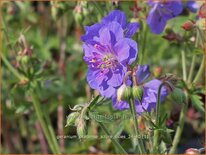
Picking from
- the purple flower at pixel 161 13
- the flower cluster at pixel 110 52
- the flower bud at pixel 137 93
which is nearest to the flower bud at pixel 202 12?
the purple flower at pixel 161 13

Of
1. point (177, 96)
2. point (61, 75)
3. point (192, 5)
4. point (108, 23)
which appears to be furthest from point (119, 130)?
point (61, 75)

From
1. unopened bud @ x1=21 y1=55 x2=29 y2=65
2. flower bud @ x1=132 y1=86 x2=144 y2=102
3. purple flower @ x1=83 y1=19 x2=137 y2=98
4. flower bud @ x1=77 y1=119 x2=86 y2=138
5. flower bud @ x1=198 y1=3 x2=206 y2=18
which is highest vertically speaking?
flower bud @ x1=198 y1=3 x2=206 y2=18

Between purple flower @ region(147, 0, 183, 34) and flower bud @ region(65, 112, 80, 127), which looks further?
purple flower @ region(147, 0, 183, 34)

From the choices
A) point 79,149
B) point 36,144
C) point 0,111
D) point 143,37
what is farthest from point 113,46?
point 36,144

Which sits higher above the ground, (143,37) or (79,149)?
(143,37)

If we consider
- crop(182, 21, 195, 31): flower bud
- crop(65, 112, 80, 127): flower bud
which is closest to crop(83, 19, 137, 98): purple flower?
crop(65, 112, 80, 127): flower bud

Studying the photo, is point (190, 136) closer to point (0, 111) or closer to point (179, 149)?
point (179, 149)

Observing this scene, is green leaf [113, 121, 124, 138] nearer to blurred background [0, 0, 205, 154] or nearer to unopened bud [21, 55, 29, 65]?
blurred background [0, 0, 205, 154]
